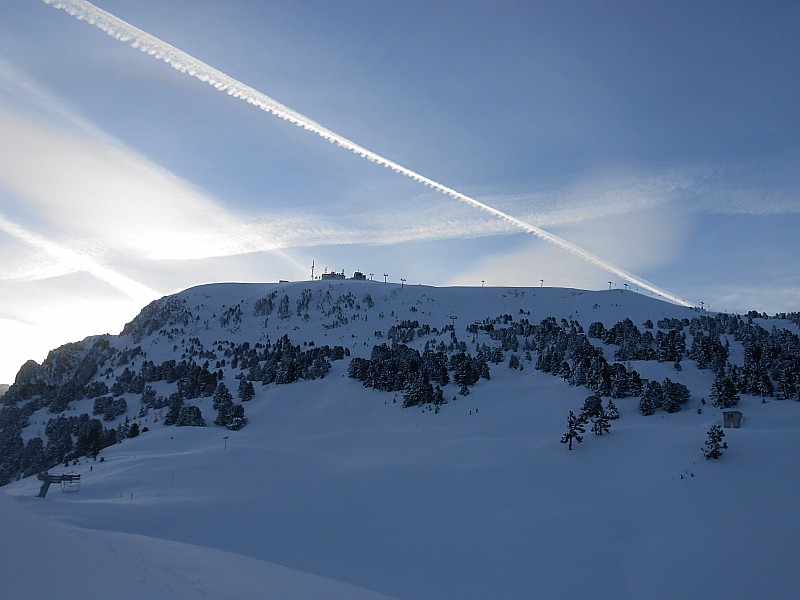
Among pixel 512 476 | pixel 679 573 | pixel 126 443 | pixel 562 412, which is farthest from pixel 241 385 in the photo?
pixel 679 573

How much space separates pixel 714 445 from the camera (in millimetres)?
38062

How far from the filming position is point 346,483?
4191 centimetres

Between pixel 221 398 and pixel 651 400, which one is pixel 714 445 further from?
pixel 221 398

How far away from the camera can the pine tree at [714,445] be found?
37.8 m

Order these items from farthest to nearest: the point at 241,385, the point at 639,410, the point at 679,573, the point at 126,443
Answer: the point at 241,385 < the point at 126,443 < the point at 639,410 < the point at 679,573

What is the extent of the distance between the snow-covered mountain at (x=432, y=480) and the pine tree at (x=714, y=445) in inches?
20.5

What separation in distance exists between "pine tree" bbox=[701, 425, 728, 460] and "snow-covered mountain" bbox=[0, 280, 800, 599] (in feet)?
1.71

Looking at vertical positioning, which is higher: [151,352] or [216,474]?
[151,352]

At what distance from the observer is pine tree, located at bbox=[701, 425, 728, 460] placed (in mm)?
37844

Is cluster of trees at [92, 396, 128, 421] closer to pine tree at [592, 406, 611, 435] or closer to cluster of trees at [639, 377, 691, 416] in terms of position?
pine tree at [592, 406, 611, 435]

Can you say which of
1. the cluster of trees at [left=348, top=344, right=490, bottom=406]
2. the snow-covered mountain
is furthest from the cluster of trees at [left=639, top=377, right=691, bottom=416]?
the cluster of trees at [left=348, top=344, right=490, bottom=406]

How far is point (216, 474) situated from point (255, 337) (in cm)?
10972

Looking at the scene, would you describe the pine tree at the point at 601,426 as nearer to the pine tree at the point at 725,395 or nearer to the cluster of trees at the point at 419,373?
the pine tree at the point at 725,395

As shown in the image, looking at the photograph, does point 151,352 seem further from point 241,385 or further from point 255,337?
point 241,385
